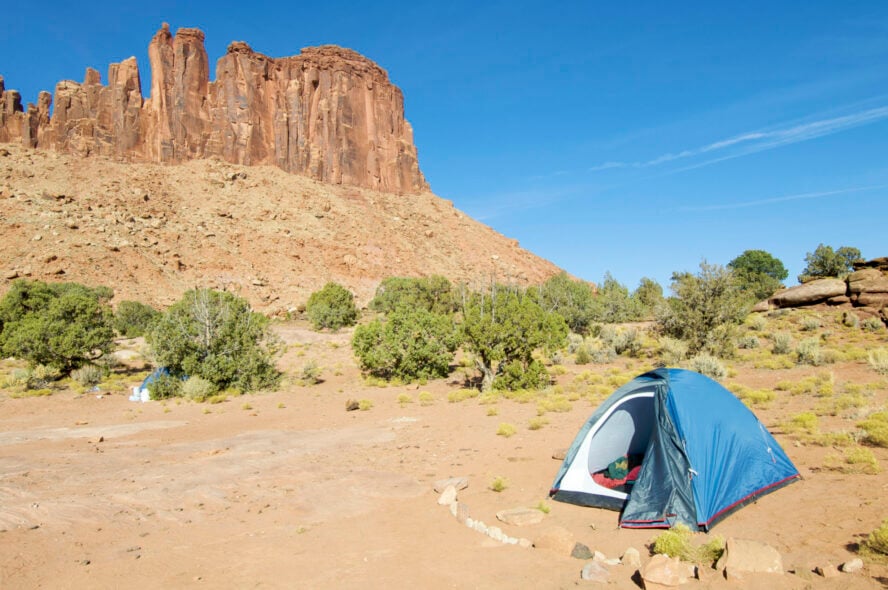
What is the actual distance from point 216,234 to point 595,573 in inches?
2610

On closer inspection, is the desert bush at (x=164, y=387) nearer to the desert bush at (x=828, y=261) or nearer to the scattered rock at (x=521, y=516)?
the scattered rock at (x=521, y=516)

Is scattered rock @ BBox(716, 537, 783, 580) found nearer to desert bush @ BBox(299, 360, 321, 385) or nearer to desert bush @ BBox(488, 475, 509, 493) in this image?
desert bush @ BBox(488, 475, 509, 493)

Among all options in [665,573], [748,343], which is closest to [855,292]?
[748,343]

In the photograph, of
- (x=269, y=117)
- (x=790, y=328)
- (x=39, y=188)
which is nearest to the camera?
(x=790, y=328)

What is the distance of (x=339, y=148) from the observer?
89188mm

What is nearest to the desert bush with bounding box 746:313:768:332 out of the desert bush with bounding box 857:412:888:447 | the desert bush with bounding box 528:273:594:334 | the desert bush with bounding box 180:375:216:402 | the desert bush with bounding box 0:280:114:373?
the desert bush with bounding box 528:273:594:334

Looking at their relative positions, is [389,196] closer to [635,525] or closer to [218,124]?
[218,124]

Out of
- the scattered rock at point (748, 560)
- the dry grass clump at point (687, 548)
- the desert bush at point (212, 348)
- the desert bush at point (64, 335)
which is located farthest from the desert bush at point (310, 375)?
the scattered rock at point (748, 560)

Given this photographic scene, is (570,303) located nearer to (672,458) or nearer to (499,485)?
(499,485)

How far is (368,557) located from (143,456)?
790 centimetres

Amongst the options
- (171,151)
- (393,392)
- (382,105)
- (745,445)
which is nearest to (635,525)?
(745,445)

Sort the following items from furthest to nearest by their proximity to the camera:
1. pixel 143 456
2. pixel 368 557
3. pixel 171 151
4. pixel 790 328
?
pixel 171 151, pixel 790 328, pixel 143 456, pixel 368 557

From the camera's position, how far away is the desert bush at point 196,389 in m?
20.9

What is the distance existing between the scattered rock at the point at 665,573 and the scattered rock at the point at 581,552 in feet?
2.73
